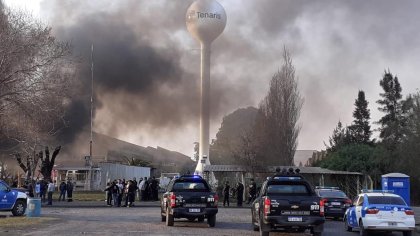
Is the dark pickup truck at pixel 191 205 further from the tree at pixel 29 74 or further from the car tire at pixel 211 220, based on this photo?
the tree at pixel 29 74

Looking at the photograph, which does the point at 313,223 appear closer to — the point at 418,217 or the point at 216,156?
the point at 418,217

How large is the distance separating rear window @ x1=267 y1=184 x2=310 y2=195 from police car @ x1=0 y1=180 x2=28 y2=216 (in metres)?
12.6

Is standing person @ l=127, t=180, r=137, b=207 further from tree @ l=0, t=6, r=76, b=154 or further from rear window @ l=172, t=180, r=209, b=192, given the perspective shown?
rear window @ l=172, t=180, r=209, b=192

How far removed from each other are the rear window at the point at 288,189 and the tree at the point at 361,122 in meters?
71.8

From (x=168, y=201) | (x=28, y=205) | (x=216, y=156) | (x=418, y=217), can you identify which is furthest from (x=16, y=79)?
(x=216, y=156)

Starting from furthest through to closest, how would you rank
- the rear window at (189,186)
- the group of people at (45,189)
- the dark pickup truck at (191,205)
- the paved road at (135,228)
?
the group of people at (45,189) < the rear window at (189,186) < the dark pickup truck at (191,205) < the paved road at (135,228)

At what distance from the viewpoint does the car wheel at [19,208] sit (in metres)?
25.1

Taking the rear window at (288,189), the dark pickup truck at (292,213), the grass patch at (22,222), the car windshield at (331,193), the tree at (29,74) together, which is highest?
the tree at (29,74)

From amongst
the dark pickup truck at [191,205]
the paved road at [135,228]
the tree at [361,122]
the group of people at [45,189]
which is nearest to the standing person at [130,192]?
the group of people at [45,189]

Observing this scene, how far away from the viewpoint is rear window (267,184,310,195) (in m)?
17.1

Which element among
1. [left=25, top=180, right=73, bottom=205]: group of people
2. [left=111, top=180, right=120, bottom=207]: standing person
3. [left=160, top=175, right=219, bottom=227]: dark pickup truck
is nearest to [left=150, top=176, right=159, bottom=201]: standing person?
[left=25, top=180, right=73, bottom=205]: group of people

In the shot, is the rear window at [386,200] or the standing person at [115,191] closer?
the rear window at [386,200]

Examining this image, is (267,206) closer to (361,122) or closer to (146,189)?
(146,189)

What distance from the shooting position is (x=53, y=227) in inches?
778
